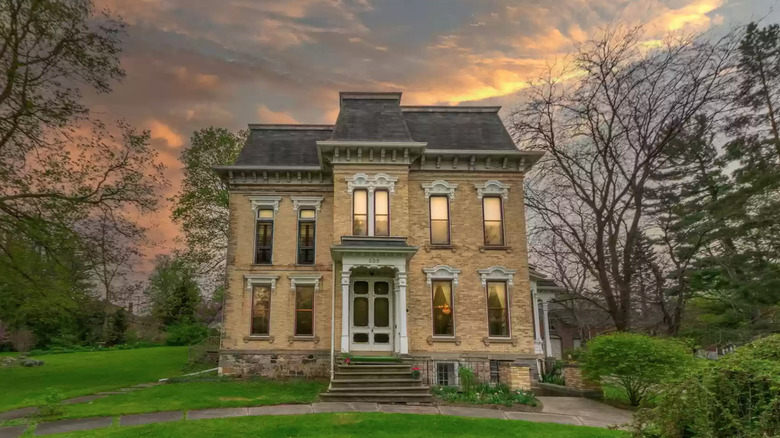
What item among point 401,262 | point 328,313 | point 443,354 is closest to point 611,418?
point 443,354

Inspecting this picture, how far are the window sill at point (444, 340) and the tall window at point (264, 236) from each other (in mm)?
6931

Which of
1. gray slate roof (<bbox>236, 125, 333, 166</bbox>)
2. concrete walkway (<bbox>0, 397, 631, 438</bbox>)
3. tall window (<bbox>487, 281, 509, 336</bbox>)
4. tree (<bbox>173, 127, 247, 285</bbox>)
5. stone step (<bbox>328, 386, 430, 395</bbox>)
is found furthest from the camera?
tree (<bbox>173, 127, 247, 285</bbox>)

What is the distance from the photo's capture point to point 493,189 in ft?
57.3

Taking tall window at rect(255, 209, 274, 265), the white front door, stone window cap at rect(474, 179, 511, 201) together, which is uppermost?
stone window cap at rect(474, 179, 511, 201)

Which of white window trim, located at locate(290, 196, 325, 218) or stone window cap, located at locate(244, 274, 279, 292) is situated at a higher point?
white window trim, located at locate(290, 196, 325, 218)

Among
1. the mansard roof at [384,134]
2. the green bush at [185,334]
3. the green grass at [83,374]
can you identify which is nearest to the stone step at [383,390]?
the mansard roof at [384,134]

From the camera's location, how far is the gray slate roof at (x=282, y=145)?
60.6 feet

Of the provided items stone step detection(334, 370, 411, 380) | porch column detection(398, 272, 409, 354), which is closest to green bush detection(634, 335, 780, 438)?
stone step detection(334, 370, 411, 380)

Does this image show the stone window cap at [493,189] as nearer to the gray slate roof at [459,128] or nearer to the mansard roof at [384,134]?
the mansard roof at [384,134]

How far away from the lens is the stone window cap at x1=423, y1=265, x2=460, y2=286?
1667 cm

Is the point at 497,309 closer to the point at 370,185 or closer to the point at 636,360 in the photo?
the point at 636,360

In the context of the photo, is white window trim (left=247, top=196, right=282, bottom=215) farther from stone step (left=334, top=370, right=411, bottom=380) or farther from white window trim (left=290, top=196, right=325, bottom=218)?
stone step (left=334, top=370, right=411, bottom=380)

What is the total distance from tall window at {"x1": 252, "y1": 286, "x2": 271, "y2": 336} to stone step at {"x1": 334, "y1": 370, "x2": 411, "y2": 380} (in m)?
4.50

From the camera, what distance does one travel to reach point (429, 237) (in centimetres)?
1706
